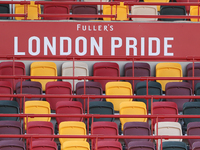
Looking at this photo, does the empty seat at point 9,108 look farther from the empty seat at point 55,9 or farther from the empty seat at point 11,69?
the empty seat at point 55,9

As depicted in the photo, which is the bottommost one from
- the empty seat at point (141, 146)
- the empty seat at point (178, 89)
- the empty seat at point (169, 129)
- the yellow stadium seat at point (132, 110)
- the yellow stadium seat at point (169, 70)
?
the empty seat at point (141, 146)

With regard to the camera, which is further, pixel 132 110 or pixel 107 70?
pixel 107 70

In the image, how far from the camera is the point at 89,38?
32.1 ft

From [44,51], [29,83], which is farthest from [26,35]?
[29,83]

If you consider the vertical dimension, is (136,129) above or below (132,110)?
below

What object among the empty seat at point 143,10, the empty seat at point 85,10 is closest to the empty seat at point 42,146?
the empty seat at point 85,10

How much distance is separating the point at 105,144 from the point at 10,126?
57.2 inches

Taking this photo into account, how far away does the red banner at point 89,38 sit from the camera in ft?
32.0

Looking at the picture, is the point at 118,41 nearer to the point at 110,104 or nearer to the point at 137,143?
the point at 110,104

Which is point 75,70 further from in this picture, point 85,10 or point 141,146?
point 141,146

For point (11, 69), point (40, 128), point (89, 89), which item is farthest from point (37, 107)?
point (11, 69)

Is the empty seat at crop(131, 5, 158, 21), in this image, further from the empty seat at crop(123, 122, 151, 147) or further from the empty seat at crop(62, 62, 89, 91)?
the empty seat at crop(123, 122, 151, 147)

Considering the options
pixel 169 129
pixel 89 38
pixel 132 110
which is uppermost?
pixel 89 38

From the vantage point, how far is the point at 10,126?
7.29 meters
